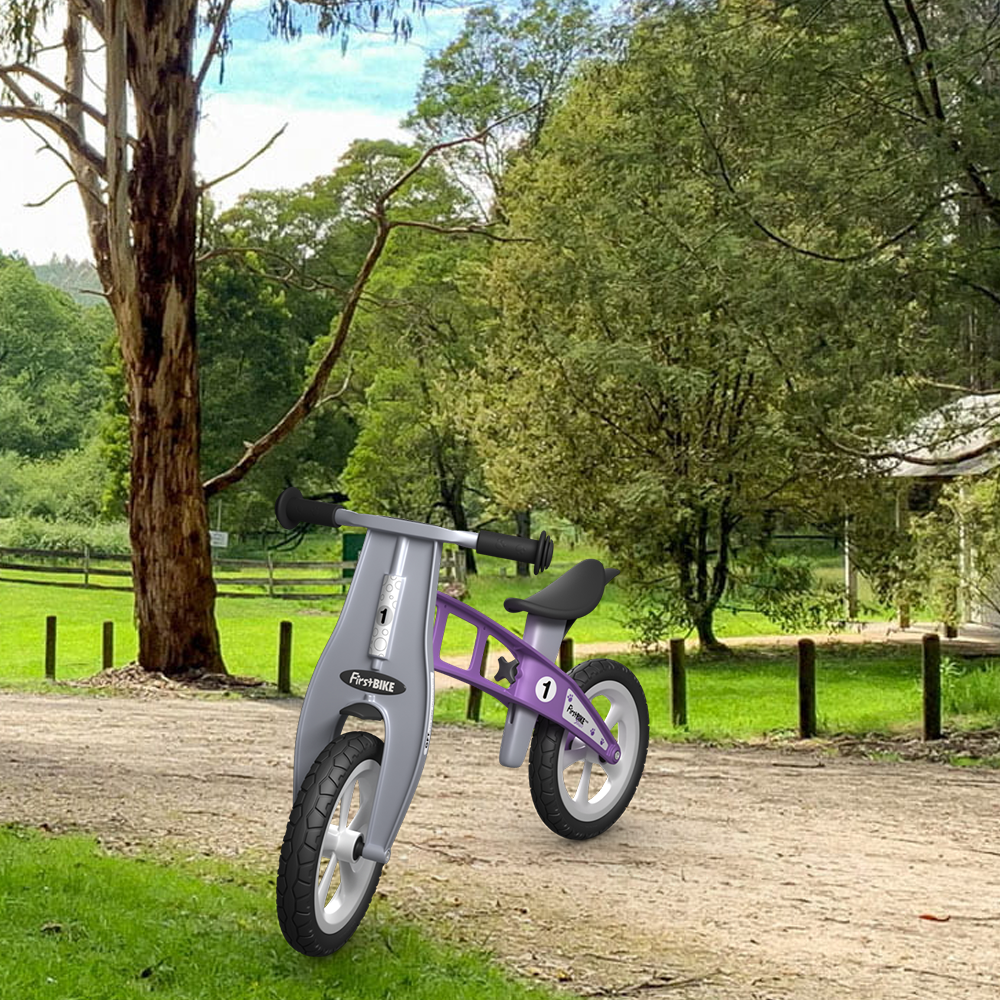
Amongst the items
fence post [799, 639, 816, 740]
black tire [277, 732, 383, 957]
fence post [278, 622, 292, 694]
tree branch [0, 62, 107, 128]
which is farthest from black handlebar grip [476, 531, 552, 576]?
tree branch [0, 62, 107, 128]

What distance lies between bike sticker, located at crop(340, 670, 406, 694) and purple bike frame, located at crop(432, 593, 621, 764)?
1.13 feet

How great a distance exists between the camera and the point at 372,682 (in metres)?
4.75

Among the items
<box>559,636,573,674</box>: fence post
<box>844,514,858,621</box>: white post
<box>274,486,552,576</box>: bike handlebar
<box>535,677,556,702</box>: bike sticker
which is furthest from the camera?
<box>844,514,858,621</box>: white post

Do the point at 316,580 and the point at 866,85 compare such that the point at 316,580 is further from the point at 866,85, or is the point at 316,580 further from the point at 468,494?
the point at 866,85

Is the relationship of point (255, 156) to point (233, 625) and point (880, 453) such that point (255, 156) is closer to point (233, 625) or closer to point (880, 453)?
point (880, 453)

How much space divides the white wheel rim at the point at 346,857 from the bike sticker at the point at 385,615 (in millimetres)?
362

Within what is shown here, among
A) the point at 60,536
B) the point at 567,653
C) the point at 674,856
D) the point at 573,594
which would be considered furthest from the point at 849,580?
the point at 60,536

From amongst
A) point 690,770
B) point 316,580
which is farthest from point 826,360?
point 316,580

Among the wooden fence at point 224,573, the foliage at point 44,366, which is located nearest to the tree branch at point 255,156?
the wooden fence at point 224,573

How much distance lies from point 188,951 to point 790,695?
1257cm

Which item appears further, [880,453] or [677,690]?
[677,690]

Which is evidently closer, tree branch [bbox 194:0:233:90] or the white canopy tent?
the white canopy tent

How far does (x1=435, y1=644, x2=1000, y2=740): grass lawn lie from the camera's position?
13008 millimetres

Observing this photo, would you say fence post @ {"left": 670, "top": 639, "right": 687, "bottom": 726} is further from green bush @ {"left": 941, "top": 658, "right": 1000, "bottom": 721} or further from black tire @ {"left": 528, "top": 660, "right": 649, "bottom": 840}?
black tire @ {"left": 528, "top": 660, "right": 649, "bottom": 840}
